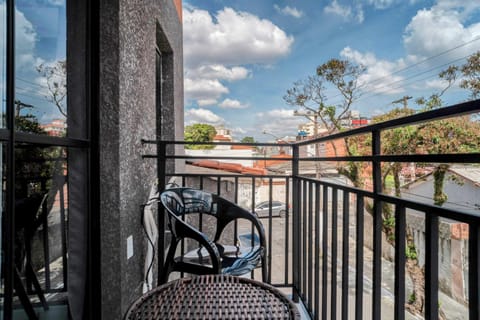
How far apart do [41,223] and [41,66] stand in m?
0.60

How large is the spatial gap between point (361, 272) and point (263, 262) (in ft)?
2.02

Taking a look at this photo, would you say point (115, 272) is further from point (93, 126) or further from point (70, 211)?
point (93, 126)

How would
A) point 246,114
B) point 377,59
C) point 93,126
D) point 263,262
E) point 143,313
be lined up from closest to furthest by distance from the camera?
point 143,313
point 93,126
point 263,262
point 377,59
point 246,114

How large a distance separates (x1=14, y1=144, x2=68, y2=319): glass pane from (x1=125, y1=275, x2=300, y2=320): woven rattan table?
425 millimetres

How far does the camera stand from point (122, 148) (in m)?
1.57

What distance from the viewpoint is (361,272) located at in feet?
4.02

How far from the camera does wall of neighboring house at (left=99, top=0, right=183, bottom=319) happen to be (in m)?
1.47

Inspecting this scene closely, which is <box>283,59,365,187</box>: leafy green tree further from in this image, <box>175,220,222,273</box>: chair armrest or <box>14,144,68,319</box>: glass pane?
<box>14,144,68,319</box>: glass pane

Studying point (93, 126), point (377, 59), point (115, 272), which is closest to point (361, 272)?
point (115, 272)

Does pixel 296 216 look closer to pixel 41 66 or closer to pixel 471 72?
pixel 41 66

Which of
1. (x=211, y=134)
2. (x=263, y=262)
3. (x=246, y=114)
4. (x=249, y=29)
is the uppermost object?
(x=249, y=29)

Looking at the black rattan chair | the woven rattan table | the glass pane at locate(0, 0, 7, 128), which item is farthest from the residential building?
the woven rattan table

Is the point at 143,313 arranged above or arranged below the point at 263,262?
above

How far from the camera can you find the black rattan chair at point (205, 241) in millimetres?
1513
